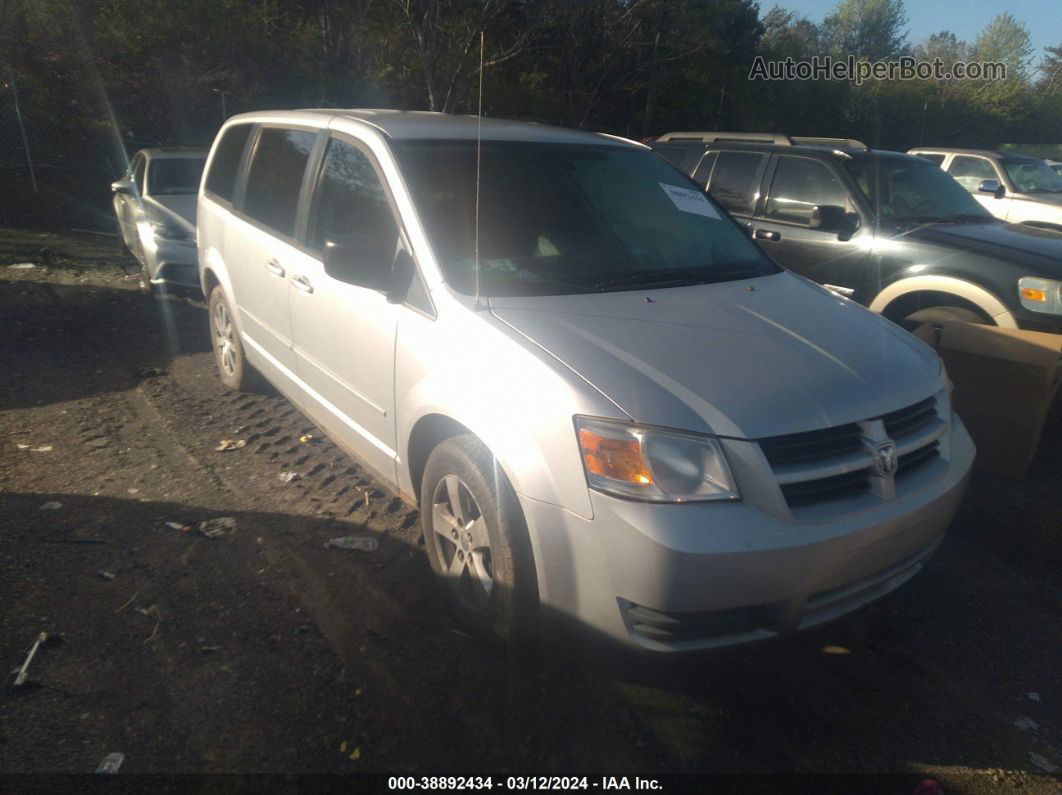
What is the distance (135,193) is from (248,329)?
5248 millimetres

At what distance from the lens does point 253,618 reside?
3.22 meters

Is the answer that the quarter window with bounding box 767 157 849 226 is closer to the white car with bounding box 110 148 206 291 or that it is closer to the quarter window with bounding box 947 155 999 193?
the white car with bounding box 110 148 206 291

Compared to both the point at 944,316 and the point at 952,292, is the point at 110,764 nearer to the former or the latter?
the point at 944,316

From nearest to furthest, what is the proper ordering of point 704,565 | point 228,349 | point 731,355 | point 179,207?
point 704,565, point 731,355, point 228,349, point 179,207

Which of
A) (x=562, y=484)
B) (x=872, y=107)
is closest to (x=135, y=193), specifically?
(x=562, y=484)

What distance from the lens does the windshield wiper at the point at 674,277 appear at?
11.2ft

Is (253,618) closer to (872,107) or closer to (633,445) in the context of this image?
(633,445)

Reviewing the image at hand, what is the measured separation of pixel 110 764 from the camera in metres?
2.48

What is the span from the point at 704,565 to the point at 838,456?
640 mm

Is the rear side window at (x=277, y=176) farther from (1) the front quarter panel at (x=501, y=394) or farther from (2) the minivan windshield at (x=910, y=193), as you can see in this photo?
(2) the minivan windshield at (x=910, y=193)

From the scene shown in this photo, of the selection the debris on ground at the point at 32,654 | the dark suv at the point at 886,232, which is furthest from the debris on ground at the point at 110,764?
the dark suv at the point at 886,232

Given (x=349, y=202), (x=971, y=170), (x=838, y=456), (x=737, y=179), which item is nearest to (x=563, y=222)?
(x=349, y=202)

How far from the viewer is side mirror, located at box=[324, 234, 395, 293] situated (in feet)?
10.8

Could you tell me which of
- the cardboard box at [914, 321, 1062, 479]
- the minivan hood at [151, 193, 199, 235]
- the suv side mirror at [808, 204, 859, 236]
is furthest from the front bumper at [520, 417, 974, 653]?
the minivan hood at [151, 193, 199, 235]
